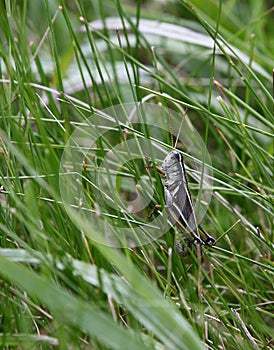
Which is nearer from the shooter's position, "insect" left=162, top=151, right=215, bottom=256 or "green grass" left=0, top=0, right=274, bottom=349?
"green grass" left=0, top=0, right=274, bottom=349

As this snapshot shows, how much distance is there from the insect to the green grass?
0.03 metres

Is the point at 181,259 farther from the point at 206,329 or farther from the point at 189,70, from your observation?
the point at 189,70

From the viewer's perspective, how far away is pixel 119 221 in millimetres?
1067

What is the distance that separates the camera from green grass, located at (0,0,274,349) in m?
0.82

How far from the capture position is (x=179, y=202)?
3.90 feet

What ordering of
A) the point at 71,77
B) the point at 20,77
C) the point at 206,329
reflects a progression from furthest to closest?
the point at 71,77
the point at 20,77
the point at 206,329

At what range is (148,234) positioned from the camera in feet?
3.85

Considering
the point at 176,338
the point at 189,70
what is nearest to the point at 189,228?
the point at 176,338

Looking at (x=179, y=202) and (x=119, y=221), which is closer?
(x=119, y=221)

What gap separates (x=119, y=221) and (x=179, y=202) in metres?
0.17

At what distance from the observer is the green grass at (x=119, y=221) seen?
82 centimetres

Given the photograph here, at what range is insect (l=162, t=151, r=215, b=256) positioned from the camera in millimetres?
1170

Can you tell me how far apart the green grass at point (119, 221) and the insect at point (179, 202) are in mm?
25

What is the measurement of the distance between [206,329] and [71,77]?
1221 millimetres
